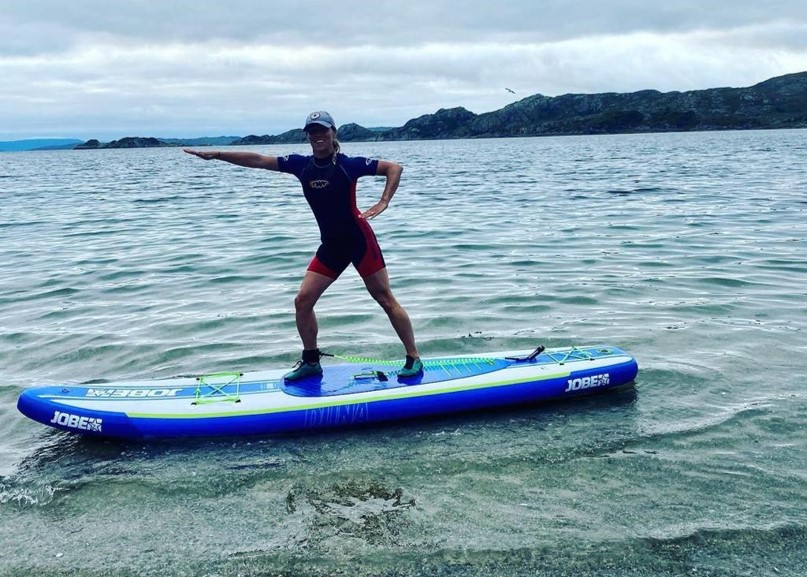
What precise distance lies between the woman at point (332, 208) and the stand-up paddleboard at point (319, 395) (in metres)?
0.51

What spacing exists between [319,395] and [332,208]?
1.84m

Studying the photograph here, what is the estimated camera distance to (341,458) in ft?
20.9

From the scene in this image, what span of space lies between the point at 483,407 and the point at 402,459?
4.41ft

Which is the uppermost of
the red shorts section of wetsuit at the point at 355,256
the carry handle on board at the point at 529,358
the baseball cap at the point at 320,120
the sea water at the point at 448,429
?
the baseball cap at the point at 320,120

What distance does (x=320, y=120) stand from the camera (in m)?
6.72

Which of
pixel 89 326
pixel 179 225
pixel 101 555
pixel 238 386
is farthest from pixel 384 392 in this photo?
pixel 179 225

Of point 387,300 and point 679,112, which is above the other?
point 679,112

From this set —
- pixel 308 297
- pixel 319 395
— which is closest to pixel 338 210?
pixel 308 297

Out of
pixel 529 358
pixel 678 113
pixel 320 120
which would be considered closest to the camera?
pixel 320 120

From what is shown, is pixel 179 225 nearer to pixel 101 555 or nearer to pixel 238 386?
pixel 238 386

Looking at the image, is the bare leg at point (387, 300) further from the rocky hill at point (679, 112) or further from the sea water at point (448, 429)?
the rocky hill at point (679, 112)

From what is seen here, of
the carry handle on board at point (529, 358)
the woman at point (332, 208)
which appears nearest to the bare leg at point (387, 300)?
the woman at point (332, 208)

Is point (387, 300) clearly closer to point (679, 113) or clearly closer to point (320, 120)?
point (320, 120)

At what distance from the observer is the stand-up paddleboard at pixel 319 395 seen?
22.1 feet
